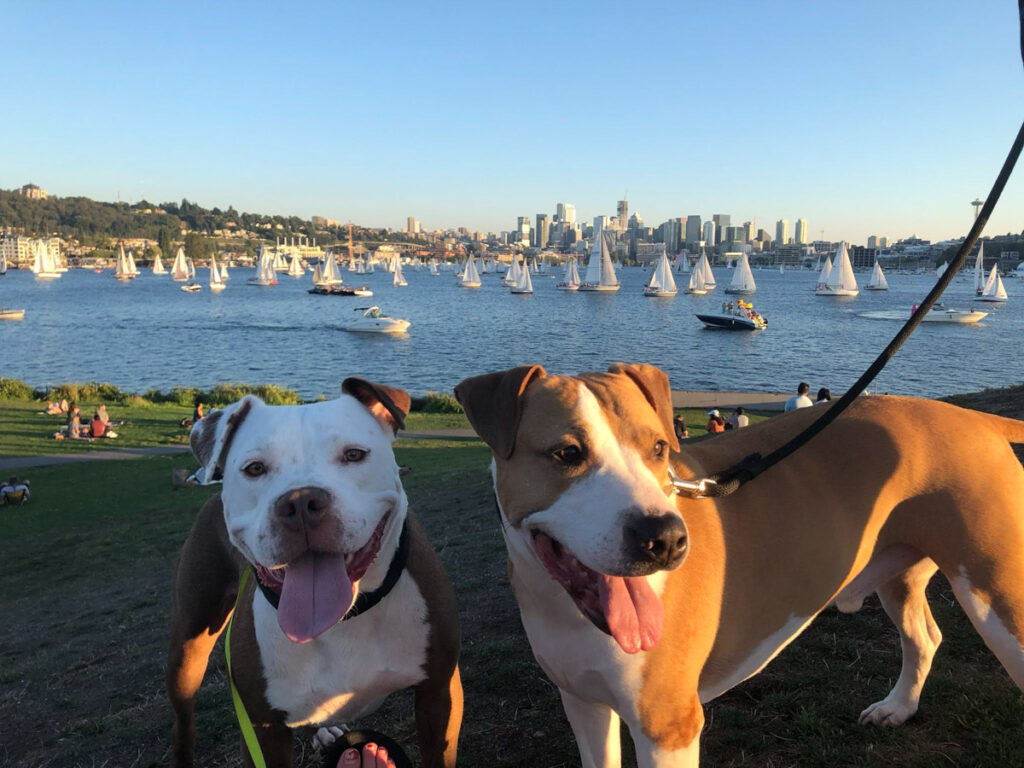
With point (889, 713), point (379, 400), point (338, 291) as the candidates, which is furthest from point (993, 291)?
point (379, 400)

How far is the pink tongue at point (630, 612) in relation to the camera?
2533mm

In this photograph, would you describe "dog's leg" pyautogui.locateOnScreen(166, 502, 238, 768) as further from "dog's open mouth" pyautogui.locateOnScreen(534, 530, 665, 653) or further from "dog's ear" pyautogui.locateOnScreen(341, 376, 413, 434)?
"dog's open mouth" pyautogui.locateOnScreen(534, 530, 665, 653)

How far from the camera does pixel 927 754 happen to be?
134 inches

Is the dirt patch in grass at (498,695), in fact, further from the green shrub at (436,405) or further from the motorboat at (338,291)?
the motorboat at (338,291)

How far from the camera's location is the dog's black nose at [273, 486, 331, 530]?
8.86ft

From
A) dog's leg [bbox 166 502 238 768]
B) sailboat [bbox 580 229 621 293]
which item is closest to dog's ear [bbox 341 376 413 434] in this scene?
dog's leg [bbox 166 502 238 768]

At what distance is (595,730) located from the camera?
315cm

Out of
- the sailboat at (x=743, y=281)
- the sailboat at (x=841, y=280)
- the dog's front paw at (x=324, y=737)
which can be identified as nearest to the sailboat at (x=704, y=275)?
the sailboat at (x=743, y=281)

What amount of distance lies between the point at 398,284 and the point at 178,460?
135 m

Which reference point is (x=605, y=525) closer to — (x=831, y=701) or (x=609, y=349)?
(x=831, y=701)

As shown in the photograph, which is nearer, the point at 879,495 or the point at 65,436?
the point at 879,495

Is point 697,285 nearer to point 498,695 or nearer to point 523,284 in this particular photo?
point 523,284

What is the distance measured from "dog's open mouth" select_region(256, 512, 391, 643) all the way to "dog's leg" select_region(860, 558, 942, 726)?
289 centimetres

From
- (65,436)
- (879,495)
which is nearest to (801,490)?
(879,495)
